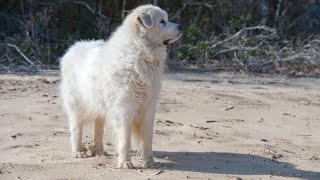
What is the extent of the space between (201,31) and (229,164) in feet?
29.8

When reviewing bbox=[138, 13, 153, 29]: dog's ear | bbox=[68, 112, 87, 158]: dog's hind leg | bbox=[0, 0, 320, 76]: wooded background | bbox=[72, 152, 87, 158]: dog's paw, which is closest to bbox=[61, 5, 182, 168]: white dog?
bbox=[138, 13, 153, 29]: dog's ear

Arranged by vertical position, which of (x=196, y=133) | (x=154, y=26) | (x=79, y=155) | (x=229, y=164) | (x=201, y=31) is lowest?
(x=201, y=31)

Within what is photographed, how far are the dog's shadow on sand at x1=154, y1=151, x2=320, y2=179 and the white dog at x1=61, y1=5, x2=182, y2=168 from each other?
43cm

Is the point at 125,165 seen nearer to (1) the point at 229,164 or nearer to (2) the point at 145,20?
(1) the point at 229,164

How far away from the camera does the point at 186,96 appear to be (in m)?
10.6

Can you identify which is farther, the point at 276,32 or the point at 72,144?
the point at 276,32

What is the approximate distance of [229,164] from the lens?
6996 millimetres

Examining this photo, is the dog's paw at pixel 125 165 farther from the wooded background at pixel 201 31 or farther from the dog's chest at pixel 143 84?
the wooded background at pixel 201 31

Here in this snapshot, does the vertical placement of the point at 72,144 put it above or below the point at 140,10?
below

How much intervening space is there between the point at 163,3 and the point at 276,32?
2.84 m

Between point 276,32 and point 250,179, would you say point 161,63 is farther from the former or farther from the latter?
point 276,32

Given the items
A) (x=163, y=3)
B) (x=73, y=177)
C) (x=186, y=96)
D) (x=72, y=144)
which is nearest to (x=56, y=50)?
(x=163, y=3)

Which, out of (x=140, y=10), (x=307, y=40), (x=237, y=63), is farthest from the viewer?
(x=307, y=40)

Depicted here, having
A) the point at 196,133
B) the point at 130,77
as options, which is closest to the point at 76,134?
the point at 130,77
